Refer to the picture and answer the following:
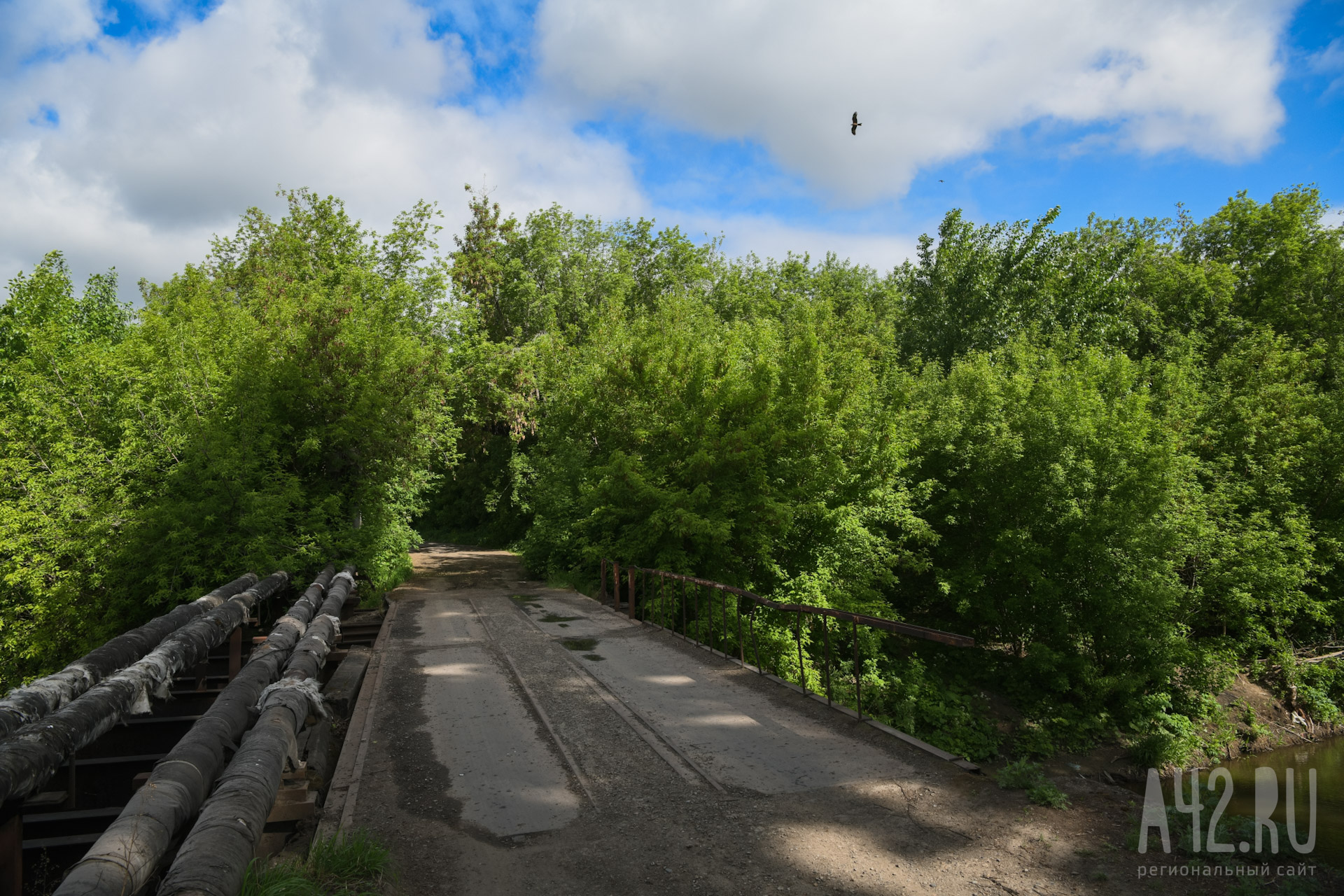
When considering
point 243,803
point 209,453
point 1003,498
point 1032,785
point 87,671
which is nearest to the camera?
point 243,803

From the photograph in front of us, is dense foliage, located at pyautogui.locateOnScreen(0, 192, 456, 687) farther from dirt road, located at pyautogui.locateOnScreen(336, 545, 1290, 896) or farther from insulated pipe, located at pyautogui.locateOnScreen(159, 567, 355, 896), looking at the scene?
insulated pipe, located at pyautogui.locateOnScreen(159, 567, 355, 896)

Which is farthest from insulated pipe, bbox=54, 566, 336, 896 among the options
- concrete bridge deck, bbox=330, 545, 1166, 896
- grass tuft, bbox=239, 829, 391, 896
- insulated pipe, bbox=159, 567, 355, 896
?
concrete bridge deck, bbox=330, 545, 1166, 896

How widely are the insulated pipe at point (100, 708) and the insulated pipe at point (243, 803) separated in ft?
4.95

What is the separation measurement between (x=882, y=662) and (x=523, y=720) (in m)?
12.0

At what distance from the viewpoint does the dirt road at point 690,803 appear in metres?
4.22

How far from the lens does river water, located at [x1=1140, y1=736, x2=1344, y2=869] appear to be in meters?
9.99

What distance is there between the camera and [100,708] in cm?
646

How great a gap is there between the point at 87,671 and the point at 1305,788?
1879 cm

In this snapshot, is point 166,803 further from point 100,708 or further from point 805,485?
point 805,485

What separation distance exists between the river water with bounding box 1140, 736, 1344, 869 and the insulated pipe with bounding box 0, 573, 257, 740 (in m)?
10.7

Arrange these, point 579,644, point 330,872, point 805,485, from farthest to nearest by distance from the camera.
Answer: point 805,485 → point 579,644 → point 330,872

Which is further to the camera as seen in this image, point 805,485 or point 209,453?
point 805,485

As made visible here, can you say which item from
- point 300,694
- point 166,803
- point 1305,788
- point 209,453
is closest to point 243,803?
point 166,803

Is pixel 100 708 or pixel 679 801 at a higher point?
pixel 100 708
